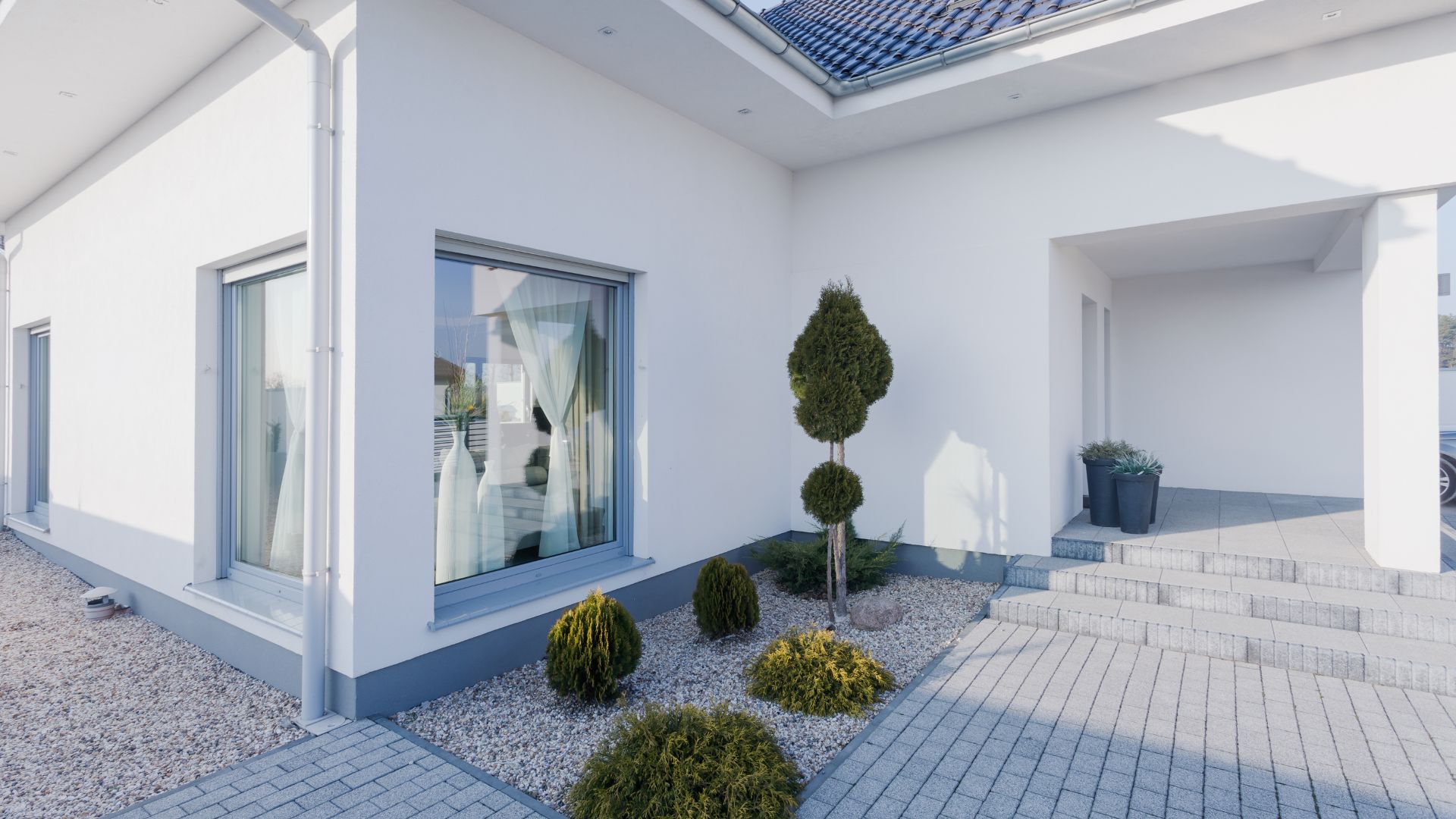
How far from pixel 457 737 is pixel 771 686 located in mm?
1498

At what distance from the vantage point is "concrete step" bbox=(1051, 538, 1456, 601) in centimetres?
439

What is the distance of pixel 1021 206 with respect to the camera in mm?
5539

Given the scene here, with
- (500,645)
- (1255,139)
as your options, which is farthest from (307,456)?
(1255,139)

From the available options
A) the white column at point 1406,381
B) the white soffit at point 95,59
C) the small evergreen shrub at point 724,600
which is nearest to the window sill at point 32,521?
the white soffit at point 95,59

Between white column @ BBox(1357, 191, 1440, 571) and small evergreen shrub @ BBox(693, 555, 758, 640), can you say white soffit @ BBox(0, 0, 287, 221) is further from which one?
white column @ BBox(1357, 191, 1440, 571)

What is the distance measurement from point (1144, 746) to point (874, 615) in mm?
1830

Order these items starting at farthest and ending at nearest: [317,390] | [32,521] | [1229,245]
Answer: [32,521], [1229,245], [317,390]

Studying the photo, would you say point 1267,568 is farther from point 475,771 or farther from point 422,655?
point 422,655

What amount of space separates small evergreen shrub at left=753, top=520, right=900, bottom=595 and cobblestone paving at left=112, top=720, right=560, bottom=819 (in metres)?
3.08

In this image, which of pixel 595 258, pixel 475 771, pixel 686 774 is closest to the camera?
pixel 686 774

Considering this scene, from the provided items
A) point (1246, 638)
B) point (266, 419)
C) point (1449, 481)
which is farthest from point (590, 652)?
point (1449, 481)

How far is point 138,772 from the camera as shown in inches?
119

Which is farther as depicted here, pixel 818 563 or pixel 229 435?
pixel 818 563

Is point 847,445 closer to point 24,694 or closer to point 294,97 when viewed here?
point 294,97
